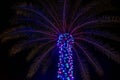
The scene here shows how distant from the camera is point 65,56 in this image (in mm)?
22969

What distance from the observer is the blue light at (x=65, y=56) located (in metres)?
22.3

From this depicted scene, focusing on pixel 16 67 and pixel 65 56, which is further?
pixel 16 67

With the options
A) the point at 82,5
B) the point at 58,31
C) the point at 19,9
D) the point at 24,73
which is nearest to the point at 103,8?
the point at 82,5

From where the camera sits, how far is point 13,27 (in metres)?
21.9

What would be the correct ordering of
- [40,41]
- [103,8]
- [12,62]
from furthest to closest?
[12,62], [40,41], [103,8]

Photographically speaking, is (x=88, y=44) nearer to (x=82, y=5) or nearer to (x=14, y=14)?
(x=82, y=5)

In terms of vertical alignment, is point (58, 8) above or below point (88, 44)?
above

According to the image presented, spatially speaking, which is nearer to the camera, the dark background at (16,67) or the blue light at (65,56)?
the blue light at (65,56)

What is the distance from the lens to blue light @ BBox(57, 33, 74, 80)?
22.3 m

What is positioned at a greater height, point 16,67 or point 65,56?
point 65,56

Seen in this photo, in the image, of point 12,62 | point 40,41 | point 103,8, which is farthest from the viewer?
point 12,62

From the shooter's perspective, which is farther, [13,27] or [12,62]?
[12,62]

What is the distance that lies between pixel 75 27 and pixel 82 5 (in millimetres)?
1291

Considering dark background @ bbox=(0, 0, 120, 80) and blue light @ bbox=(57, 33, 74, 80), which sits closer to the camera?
blue light @ bbox=(57, 33, 74, 80)
